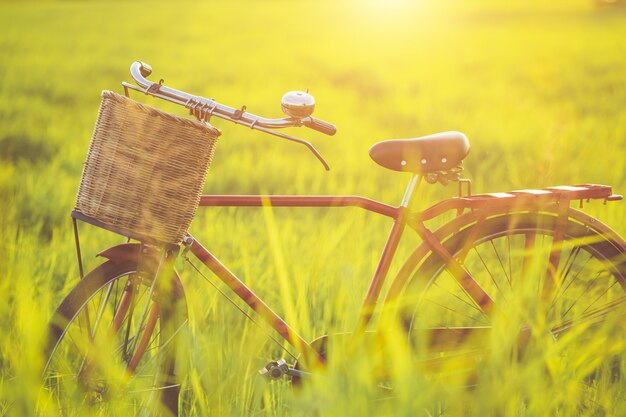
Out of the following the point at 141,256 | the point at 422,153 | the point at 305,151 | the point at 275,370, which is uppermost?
the point at 305,151

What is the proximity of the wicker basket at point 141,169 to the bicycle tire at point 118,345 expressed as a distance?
23 cm

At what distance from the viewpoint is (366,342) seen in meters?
2.72

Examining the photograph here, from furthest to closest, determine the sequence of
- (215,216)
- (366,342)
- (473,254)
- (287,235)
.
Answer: (215,216) → (287,235) → (473,254) → (366,342)

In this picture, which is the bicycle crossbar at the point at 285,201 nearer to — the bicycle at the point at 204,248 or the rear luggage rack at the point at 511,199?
the bicycle at the point at 204,248

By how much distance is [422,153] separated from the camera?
103 inches

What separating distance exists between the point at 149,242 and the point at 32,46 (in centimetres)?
1079

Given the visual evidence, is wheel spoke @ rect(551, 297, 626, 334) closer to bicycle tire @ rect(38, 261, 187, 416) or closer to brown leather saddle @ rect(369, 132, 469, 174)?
brown leather saddle @ rect(369, 132, 469, 174)

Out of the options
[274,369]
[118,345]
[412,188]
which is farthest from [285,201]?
[118,345]

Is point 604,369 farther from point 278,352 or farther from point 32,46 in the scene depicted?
point 32,46

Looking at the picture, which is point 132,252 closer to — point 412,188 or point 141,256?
point 141,256

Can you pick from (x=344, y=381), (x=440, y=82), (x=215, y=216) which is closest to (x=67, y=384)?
(x=344, y=381)

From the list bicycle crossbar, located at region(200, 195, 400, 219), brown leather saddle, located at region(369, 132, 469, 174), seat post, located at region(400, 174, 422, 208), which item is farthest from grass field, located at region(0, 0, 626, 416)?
brown leather saddle, located at region(369, 132, 469, 174)

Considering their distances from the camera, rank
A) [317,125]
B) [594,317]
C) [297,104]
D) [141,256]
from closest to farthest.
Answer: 1. [297,104]
2. [317,125]
3. [141,256]
4. [594,317]

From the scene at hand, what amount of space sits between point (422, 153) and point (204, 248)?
743 mm
